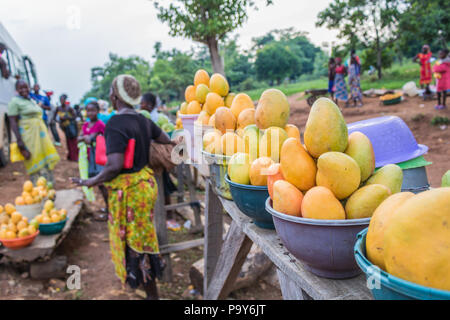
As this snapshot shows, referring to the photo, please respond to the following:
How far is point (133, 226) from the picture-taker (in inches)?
110

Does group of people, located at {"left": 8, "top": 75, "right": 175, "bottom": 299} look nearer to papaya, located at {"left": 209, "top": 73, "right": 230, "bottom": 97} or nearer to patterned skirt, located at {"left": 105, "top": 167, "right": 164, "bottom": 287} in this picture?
patterned skirt, located at {"left": 105, "top": 167, "right": 164, "bottom": 287}

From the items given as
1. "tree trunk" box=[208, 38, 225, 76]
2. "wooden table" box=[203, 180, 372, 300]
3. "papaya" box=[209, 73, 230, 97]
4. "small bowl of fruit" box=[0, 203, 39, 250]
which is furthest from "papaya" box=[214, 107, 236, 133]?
"tree trunk" box=[208, 38, 225, 76]

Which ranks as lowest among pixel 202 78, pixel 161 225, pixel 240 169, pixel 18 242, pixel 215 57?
pixel 161 225

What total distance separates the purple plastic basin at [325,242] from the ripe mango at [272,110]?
534 mm

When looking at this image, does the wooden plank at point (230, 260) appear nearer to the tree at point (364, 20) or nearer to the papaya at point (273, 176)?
the papaya at point (273, 176)

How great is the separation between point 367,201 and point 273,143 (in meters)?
0.48

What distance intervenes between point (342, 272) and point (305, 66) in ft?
179

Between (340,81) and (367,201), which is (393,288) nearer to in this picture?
(367,201)

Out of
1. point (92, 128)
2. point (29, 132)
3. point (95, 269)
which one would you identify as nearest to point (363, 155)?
point (95, 269)

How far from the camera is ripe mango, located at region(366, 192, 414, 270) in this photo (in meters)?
0.66

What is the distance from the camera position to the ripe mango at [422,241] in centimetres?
57
